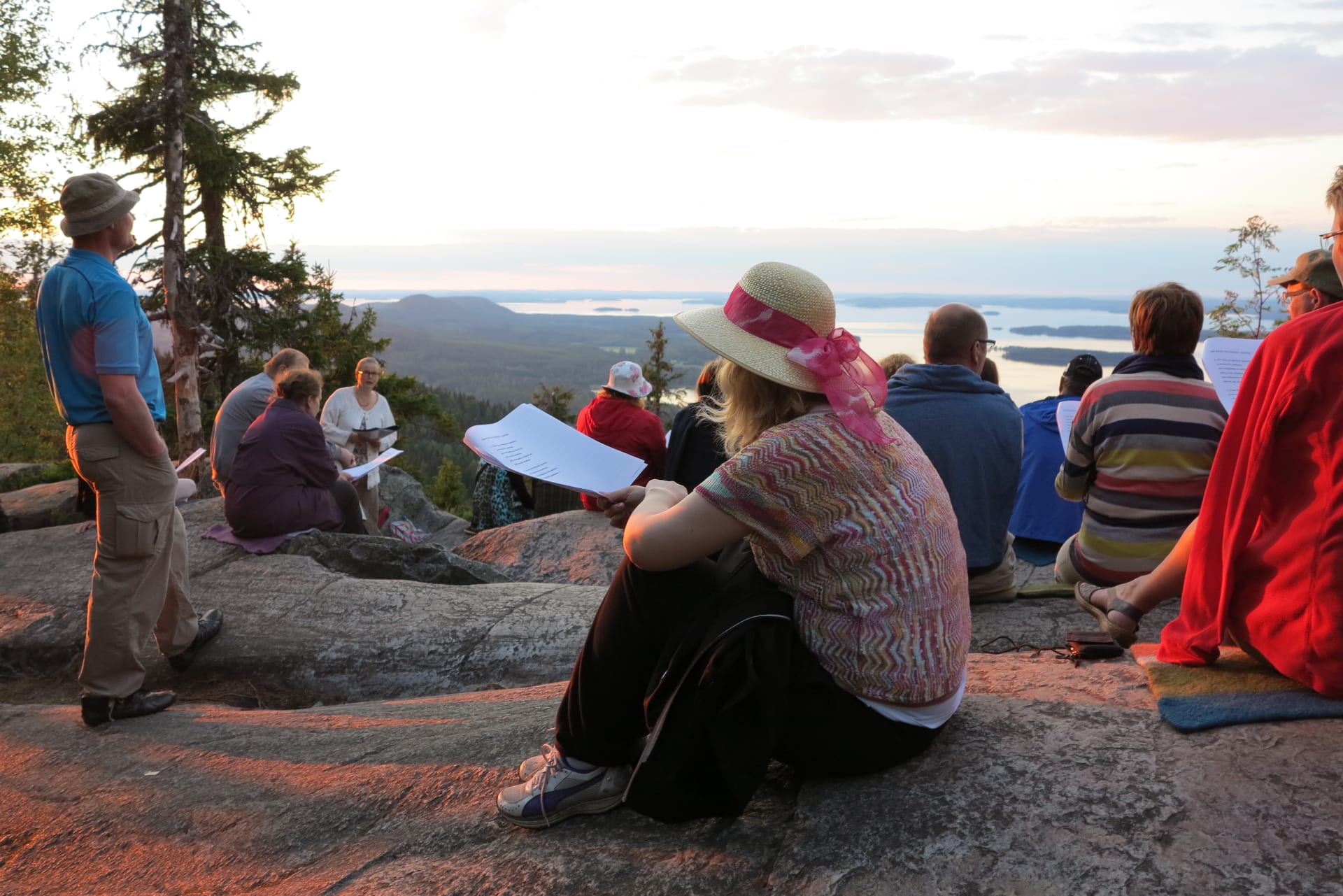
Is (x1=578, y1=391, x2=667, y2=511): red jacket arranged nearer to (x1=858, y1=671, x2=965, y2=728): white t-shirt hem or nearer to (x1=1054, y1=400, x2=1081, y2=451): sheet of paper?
(x1=1054, y1=400, x2=1081, y2=451): sheet of paper

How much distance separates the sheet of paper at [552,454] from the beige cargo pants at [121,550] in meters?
1.38

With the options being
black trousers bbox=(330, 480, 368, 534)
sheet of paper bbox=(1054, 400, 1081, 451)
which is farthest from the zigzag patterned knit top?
black trousers bbox=(330, 480, 368, 534)

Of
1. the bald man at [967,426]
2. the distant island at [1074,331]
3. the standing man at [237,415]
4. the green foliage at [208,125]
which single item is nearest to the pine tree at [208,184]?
the green foliage at [208,125]

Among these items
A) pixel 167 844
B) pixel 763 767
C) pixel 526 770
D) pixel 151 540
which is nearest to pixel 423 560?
pixel 151 540

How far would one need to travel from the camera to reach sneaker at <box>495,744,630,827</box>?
244 cm

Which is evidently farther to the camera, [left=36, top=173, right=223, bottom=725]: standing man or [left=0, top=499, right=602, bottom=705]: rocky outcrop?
[left=0, top=499, right=602, bottom=705]: rocky outcrop

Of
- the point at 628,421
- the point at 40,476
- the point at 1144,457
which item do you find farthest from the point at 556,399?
the point at 1144,457

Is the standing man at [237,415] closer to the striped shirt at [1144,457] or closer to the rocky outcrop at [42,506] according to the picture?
the rocky outcrop at [42,506]

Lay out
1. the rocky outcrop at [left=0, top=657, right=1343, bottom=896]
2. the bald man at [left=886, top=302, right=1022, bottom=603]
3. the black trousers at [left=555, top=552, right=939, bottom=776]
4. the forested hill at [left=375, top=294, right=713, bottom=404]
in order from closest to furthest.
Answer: the rocky outcrop at [left=0, top=657, right=1343, bottom=896] < the black trousers at [left=555, top=552, right=939, bottom=776] < the bald man at [left=886, top=302, right=1022, bottom=603] < the forested hill at [left=375, top=294, right=713, bottom=404]

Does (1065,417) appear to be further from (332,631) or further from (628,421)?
(332,631)

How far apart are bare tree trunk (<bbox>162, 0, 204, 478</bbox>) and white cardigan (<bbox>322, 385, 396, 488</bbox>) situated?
17.8 feet

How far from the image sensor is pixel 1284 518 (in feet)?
7.64

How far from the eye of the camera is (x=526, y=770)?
8.55ft

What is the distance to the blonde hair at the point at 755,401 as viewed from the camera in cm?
226
